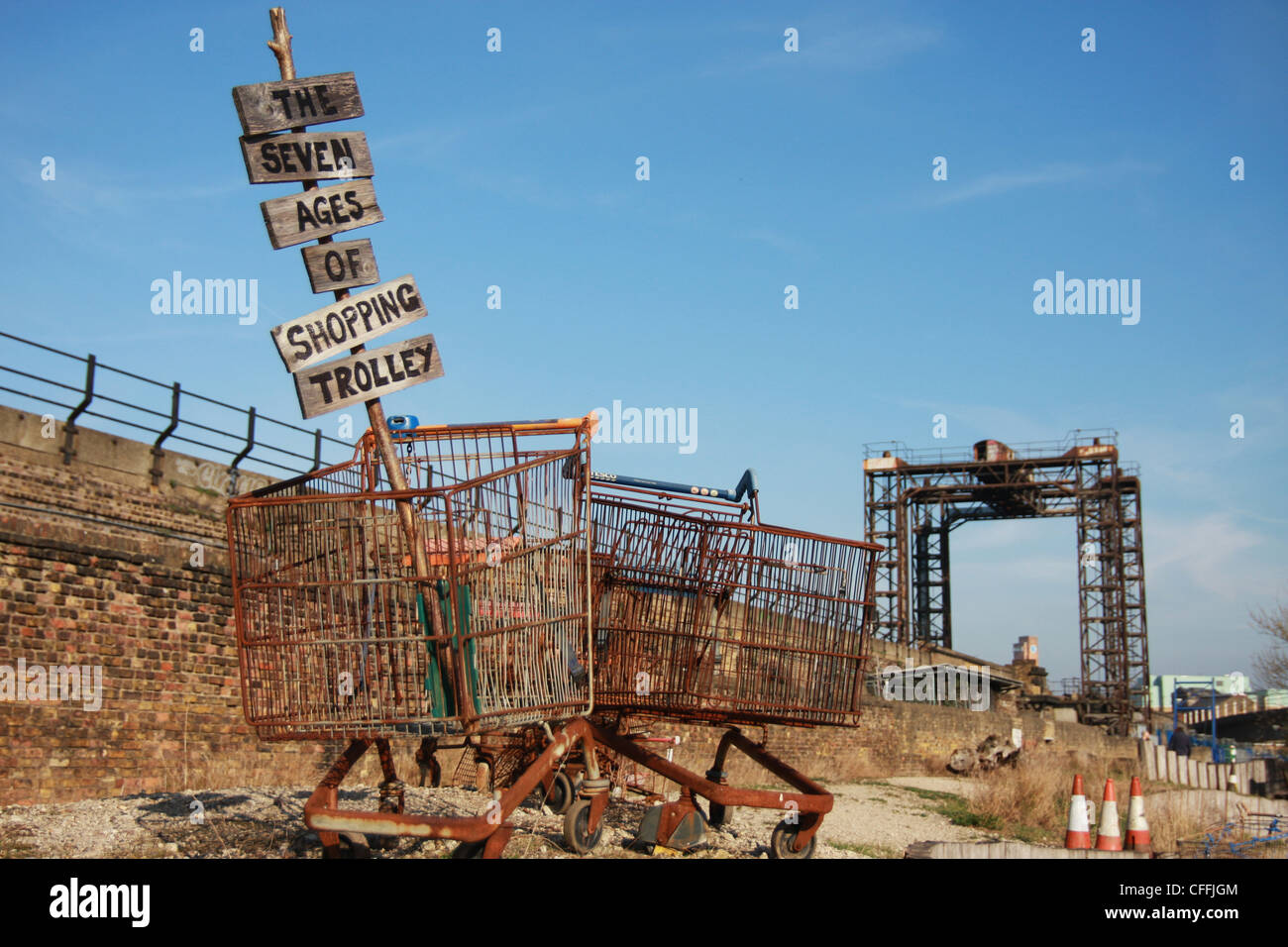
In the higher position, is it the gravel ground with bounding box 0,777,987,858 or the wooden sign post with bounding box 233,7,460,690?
the wooden sign post with bounding box 233,7,460,690

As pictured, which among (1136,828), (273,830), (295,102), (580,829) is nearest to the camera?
(295,102)

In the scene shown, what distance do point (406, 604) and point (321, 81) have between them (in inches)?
101

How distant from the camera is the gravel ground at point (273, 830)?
19.2ft

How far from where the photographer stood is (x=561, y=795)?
7.81 metres

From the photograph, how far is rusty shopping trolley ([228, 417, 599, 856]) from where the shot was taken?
16.7 ft

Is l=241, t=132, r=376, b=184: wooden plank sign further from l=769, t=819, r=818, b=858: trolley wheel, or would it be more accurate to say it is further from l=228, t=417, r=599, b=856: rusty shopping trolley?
l=769, t=819, r=818, b=858: trolley wheel

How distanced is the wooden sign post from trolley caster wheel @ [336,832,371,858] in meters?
1.19

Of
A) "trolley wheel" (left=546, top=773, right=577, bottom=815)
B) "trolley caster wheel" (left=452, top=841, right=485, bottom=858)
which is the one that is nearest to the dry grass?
"trolley wheel" (left=546, top=773, right=577, bottom=815)

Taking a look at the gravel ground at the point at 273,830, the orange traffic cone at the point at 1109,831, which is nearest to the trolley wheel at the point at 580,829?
the gravel ground at the point at 273,830

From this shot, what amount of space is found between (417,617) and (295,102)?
251 cm

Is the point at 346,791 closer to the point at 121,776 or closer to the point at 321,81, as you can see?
the point at 121,776

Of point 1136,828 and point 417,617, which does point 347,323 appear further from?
point 1136,828

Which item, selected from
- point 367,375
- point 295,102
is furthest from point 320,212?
Result: point 367,375
